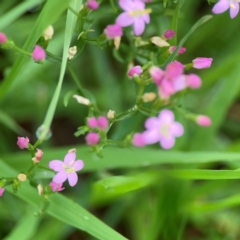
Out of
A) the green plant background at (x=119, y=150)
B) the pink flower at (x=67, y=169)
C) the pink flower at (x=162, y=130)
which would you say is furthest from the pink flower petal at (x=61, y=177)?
the pink flower at (x=162, y=130)

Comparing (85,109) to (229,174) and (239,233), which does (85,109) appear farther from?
(229,174)

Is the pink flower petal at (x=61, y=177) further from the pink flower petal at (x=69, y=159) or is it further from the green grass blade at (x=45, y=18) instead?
the green grass blade at (x=45, y=18)

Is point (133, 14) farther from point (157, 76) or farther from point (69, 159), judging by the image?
point (69, 159)

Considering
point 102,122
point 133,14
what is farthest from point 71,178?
point 133,14

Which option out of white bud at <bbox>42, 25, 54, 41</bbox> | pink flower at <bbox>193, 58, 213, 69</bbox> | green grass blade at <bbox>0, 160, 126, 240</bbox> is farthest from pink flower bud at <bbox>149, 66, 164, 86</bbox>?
green grass blade at <bbox>0, 160, 126, 240</bbox>

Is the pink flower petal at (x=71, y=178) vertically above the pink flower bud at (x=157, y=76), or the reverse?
the pink flower bud at (x=157, y=76)

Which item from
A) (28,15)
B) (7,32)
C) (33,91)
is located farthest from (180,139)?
(28,15)

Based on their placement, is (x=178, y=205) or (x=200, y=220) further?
(x=200, y=220)

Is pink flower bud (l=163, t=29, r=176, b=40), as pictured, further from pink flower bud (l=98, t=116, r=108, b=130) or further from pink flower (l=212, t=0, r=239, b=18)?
pink flower bud (l=98, t=116, r=108, b=130)
